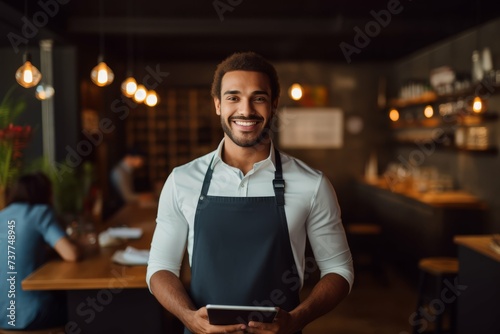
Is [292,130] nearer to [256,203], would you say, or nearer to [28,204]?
[28,204]

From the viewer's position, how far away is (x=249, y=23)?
6336mm

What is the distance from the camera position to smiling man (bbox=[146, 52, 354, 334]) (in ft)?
5.83

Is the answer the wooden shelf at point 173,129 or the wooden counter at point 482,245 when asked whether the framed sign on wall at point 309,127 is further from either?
the wooden counter at point 482,245

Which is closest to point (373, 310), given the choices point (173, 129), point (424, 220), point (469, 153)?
A: point (424, 220)

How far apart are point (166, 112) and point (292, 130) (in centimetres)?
224
